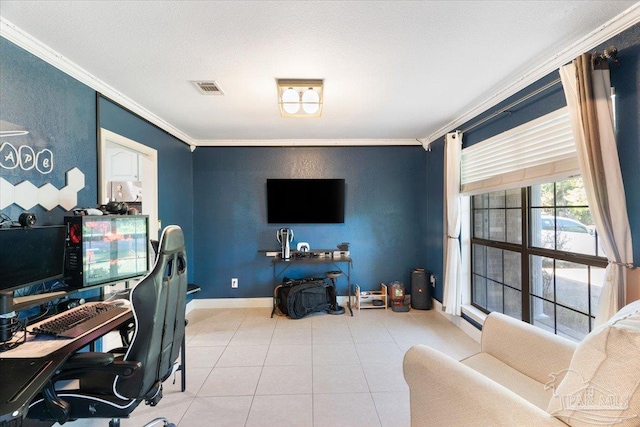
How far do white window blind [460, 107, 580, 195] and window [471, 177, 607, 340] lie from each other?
188 millimetres

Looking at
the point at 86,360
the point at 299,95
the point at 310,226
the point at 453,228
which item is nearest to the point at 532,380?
the point at 453,228

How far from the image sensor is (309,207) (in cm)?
403

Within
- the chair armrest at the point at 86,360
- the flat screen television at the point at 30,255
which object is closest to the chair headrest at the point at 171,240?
the chair armrest at the point at 86,360

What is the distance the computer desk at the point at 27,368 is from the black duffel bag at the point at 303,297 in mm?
2307

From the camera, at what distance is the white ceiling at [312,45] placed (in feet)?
4.77

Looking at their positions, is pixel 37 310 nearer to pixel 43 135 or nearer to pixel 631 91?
pixel 43 135

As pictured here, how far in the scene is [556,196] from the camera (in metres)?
2.18

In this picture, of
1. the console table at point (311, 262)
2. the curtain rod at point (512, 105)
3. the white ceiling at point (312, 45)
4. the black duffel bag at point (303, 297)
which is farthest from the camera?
the console table at point (311, 262)

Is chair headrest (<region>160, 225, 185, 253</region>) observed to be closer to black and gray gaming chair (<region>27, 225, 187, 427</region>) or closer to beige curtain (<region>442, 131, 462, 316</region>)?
black and gray gaming chair (<region>27, 225, 187, 427</region>)

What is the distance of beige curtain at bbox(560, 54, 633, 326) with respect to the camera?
1.48 meters

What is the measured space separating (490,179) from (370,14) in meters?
1.97

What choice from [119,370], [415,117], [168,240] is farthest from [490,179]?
[119,370]

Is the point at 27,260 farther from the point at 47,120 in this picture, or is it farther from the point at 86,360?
the point at 47,120

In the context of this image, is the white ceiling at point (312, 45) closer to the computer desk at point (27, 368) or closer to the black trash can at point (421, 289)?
the computer desk at point (27, 368)
